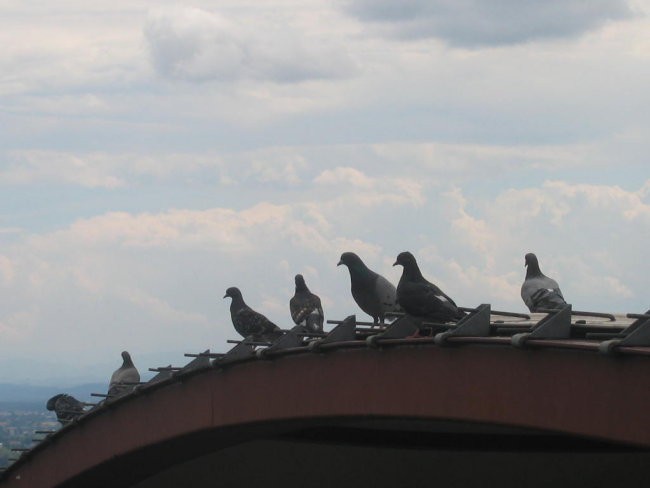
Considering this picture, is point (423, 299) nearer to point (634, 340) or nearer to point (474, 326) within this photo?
point (474, 326)

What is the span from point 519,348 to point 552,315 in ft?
1.47

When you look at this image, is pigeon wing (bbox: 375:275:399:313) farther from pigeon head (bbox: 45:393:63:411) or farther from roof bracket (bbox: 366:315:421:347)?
pigeon head (bbox: 45:393:63:411)

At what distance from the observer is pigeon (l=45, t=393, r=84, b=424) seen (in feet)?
84.5

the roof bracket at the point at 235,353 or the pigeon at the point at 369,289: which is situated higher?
the pigeon at the point at 369,289

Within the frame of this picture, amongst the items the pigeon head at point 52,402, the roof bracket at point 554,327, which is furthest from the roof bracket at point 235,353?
the pigeon head at point 52,402

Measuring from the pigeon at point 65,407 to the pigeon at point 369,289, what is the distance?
21.5ft

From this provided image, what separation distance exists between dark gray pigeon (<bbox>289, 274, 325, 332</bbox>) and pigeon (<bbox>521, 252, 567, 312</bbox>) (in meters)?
3.36

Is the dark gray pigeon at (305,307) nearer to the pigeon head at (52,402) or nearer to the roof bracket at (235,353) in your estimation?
the roof bracket at (235,353)

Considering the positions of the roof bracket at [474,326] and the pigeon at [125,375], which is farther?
→ the pigeon at [125,375]

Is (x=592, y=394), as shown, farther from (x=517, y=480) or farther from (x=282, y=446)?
(x=282, y=446)

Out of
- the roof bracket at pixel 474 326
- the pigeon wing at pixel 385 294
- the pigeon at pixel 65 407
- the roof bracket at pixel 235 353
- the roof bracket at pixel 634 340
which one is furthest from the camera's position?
the pigeon at pixel 65 407

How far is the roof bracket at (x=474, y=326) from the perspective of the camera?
14281 mm

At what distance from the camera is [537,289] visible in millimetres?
23422

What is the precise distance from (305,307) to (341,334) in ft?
19.8
